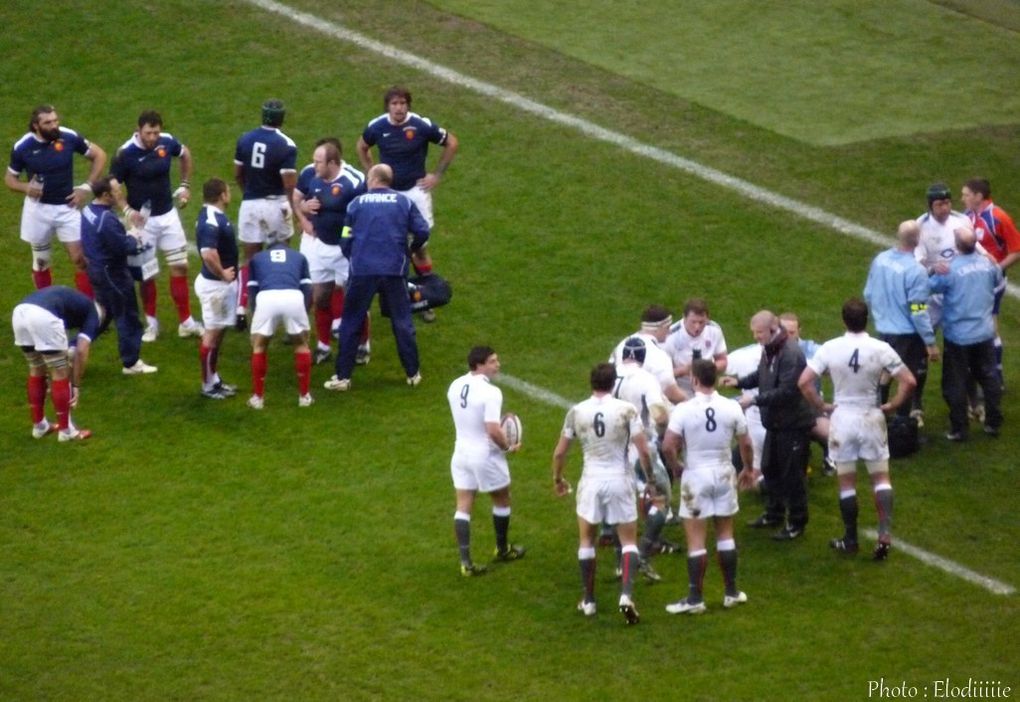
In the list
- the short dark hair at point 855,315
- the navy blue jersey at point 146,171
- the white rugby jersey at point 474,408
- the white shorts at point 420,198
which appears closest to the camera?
the white rugby jersey at point 474,408

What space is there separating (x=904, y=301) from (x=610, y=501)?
4.03m

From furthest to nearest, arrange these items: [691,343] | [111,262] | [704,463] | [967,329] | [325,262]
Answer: [325,262]
[111,262]
[967,329]
[691,343]
[704,463]

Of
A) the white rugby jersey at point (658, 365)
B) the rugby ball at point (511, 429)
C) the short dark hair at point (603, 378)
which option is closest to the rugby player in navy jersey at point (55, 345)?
the rugby ball at point (511, 429)

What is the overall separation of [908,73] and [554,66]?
16.2 feet

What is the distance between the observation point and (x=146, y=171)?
16906mm

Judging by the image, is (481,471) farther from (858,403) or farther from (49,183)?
(49,183)

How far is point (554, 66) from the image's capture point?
23594 mm

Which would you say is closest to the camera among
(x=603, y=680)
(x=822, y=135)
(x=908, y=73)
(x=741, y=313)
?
(x=603, y=680)

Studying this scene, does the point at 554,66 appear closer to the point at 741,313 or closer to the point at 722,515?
the point at 741,313

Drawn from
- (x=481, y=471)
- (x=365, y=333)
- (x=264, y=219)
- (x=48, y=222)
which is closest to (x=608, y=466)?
(x=481, y=471)

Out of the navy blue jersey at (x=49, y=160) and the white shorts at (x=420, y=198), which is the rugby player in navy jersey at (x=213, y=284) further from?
the white shorts at (x=420, y=198)

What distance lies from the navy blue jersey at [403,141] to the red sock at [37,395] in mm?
4566

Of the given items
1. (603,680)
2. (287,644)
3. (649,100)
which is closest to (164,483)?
(287,644)

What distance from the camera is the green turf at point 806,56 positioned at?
22.3 m
